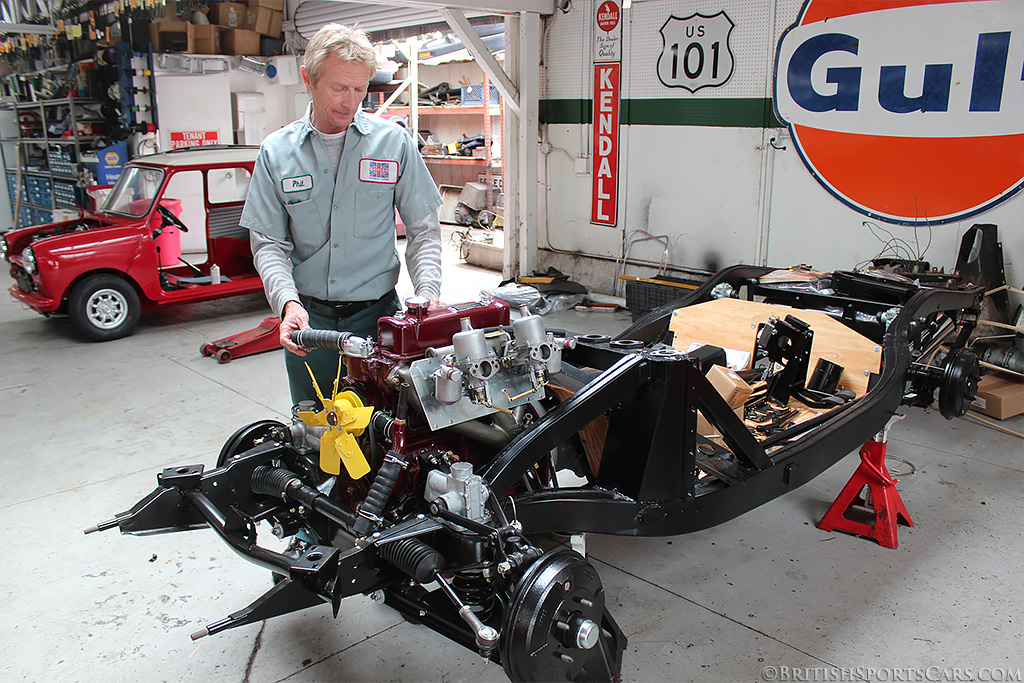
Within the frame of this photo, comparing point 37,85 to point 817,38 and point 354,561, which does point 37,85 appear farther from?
point 354,561

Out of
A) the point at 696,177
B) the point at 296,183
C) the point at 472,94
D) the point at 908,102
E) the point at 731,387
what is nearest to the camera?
the point at 296,183

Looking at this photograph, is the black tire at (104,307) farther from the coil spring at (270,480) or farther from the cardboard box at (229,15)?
the cardboard box at (229,15)

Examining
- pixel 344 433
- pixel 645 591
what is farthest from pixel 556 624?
pixel 645 591

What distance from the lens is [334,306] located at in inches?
107

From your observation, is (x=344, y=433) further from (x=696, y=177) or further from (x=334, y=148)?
(x=696, y=177)

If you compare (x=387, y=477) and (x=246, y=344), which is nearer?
(x=387, y=477)

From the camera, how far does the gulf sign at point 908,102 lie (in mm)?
4926

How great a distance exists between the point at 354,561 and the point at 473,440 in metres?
0.64

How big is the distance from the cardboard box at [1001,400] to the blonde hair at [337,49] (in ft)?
12.4

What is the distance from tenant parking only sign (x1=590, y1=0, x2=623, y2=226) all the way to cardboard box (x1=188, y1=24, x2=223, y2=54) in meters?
5.22

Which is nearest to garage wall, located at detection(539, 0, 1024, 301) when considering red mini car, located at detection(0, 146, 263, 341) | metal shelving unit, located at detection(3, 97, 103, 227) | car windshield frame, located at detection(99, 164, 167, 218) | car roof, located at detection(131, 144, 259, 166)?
car roof, located at detection(131, 144, 259, 166)

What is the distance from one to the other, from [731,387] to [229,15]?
9507 millimetres

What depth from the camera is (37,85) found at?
429 inches

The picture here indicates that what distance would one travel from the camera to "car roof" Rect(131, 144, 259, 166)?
6.45 meters
